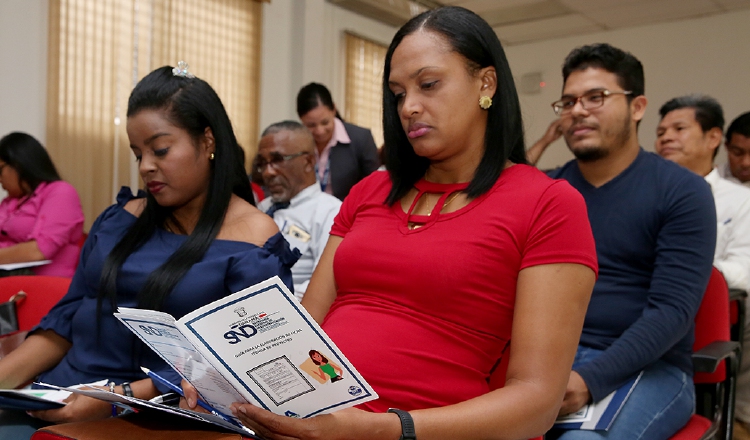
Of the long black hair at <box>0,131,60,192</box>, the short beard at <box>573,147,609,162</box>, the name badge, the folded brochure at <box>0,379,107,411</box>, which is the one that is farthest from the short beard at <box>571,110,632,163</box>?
the long black hair at <box>0,131,60,192</box>

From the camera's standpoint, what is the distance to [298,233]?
276cm

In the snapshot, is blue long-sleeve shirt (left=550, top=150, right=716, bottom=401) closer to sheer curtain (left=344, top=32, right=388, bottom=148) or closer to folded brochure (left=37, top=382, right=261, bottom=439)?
folded brochure (left=37, top=382, right=261, bottom=439)

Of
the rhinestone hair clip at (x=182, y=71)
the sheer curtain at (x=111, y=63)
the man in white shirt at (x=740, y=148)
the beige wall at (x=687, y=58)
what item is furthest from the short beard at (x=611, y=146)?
the beige wall at (x=687, y=58)

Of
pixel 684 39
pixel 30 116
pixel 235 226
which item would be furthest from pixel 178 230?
pixel 684 39

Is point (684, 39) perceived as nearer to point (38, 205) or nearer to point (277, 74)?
point (277, 74)

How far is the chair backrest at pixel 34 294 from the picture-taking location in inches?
78.0

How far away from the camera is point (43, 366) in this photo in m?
1.65

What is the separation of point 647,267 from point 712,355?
282 millimetres

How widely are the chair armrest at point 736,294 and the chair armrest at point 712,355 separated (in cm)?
32

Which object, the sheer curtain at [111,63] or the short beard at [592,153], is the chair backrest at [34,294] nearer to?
the short beard at [592,153]

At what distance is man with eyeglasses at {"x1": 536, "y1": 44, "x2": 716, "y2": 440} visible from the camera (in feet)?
4.99

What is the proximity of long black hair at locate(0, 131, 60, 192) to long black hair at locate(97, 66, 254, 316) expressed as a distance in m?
2.30

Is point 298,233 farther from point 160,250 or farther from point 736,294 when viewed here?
point 736,294

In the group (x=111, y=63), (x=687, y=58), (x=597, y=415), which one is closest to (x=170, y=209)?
(x=597, y=415)
